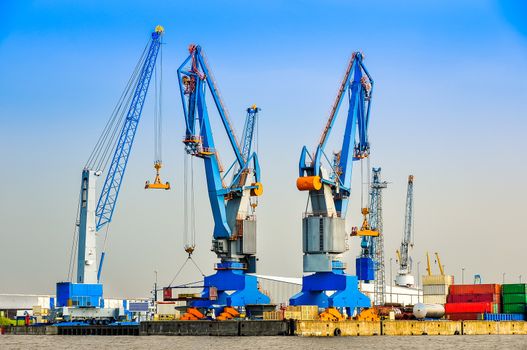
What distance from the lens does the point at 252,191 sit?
116 meters

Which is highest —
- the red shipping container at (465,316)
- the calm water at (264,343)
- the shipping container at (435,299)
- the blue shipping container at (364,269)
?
the blue shipping container at (364,269)

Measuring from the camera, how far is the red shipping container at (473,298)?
123 meters

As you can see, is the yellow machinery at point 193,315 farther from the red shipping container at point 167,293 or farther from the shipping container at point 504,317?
the shipping container at point 504,317

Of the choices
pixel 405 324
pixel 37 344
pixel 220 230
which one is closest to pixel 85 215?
pixel 220 230

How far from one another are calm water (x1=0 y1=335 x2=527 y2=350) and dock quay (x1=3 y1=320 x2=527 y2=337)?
2.84 metres

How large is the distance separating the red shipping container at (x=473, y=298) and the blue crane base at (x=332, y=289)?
22.5 metres

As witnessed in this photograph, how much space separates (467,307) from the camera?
408 feet

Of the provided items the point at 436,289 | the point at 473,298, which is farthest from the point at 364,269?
the point at 436,289

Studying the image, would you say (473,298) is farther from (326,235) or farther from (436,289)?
(326,235)

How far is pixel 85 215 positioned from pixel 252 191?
18.4 metres

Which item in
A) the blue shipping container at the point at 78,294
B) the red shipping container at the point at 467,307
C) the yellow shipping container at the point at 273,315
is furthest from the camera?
the red shipping container at the point at 467,307

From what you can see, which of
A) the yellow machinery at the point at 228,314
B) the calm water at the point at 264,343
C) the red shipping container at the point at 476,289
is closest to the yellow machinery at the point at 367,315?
the calm water at the point at 264,343

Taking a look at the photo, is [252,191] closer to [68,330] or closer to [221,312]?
[221,312]

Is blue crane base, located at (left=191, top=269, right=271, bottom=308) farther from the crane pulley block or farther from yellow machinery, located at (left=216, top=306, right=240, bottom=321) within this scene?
the crane pulley block
